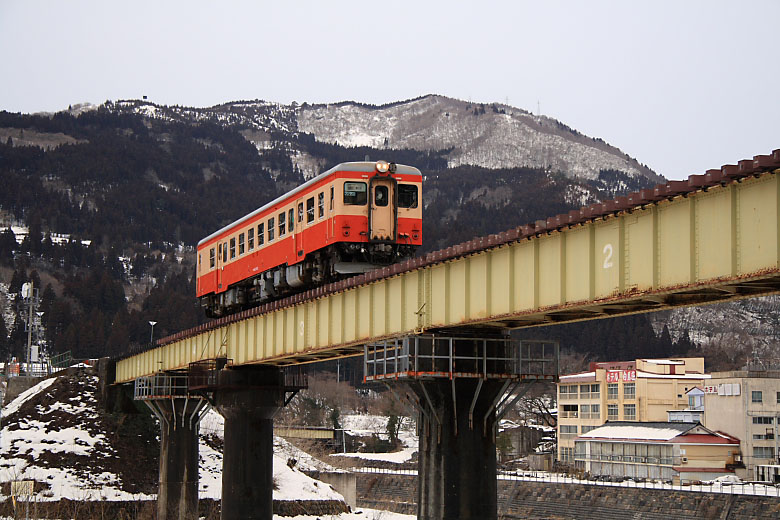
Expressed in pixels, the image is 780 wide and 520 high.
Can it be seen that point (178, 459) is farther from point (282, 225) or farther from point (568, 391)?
point (568, 391)

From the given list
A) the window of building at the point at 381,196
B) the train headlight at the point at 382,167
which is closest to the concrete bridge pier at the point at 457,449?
the window of building at the point at 381,196

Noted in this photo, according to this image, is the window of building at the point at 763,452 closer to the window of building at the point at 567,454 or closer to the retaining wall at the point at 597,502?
the retaining wall at the point at 597,502

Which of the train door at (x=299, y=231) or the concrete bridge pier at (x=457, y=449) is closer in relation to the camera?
the concrete bridge pier at (x=457, y=449)

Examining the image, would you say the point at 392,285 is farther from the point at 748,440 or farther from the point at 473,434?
the point at 748,440

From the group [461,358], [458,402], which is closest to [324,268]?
[458,402]

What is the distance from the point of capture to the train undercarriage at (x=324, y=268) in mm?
37438

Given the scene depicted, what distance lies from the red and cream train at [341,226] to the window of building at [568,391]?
75.8m

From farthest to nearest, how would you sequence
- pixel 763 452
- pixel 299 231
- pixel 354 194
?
pixel 763 452 → pixel 299 231 → pixel 354 194

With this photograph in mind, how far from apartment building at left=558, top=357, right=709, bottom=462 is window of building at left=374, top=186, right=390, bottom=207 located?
3035 inches

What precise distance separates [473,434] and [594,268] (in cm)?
828

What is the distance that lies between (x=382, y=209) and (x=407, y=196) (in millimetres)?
1383

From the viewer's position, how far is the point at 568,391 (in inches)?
4562

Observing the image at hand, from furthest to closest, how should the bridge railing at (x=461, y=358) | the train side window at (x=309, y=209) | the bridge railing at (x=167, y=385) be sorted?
the bridge railing at (x=167, y=385)
the train side window at (x=309, y=209)
the bridge railing at (x=461, y=358)

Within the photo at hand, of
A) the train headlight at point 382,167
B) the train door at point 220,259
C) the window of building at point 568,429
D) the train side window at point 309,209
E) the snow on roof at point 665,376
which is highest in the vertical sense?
Result: the train headlight at point 382,167
